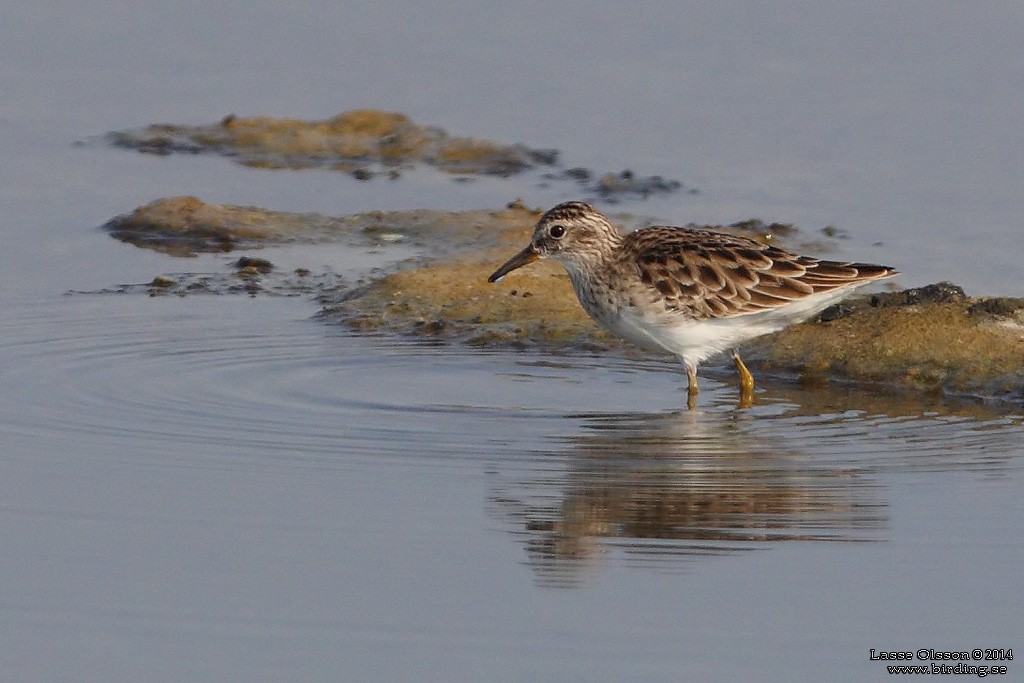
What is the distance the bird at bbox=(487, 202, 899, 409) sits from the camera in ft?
36.4

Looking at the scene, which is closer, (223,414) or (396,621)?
(396,621)

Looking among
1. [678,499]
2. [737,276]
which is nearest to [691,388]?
[737,276]

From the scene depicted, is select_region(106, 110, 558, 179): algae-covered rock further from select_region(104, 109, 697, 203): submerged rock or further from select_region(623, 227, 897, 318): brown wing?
select_region(623, 227, 897, 318): brown wing

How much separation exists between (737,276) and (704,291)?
225mm

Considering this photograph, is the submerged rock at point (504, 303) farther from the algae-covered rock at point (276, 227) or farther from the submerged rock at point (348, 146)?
the submerged rock at point (348, 146)

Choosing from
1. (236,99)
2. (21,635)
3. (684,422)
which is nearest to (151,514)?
(21,635)

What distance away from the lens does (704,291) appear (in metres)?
11.1

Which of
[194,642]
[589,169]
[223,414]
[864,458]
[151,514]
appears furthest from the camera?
[589,169]

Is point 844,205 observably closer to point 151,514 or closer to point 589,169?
point 589,169

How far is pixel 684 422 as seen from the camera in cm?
1030

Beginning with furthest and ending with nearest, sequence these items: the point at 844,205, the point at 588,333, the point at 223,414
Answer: the point at 844,205 < the point at 588,333 < the point at 223,414

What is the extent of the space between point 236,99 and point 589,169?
3.78 m

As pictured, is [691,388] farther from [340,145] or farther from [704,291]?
[340,145]

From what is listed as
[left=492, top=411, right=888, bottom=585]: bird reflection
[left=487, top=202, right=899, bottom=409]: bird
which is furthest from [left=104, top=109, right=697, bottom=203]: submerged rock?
[left=492, top=411, right=888, bottom=585]: bird reflection
